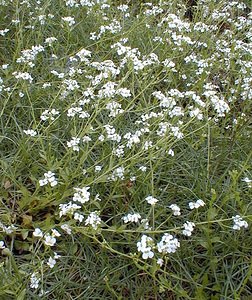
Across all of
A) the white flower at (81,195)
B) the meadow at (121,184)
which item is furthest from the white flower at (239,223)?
the white flower at (81,195)

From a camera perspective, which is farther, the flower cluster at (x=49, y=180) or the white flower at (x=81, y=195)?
the flower cluster at (x=49, y=180)

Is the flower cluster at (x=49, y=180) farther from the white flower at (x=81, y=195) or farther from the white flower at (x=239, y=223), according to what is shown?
the white flower at (x=239, y=223)

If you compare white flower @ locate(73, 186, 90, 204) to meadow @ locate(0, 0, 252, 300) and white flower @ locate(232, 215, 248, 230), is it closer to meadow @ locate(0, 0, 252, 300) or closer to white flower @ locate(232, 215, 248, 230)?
meadow @ locate(0, 0, 252, 300)

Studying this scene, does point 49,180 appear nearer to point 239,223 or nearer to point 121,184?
point 121,184

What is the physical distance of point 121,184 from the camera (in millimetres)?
2678

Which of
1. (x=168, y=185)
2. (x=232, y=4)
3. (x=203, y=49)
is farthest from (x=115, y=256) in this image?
(x=232, y=4)

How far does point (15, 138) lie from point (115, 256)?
3.04ft

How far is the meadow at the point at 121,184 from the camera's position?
2334 millimetres

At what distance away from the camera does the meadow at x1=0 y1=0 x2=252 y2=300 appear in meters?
2.33

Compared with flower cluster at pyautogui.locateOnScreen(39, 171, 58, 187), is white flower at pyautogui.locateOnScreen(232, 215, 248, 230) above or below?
below

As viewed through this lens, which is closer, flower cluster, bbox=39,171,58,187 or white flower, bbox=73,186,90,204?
white flower, bbox=73,186,90,204

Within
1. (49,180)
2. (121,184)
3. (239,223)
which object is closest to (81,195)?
(49,180)

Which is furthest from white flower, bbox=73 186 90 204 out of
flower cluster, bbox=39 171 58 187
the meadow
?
flower cluster, bbox=39 171 58 187

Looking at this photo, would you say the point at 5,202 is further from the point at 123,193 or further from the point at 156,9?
the point at 156,9
